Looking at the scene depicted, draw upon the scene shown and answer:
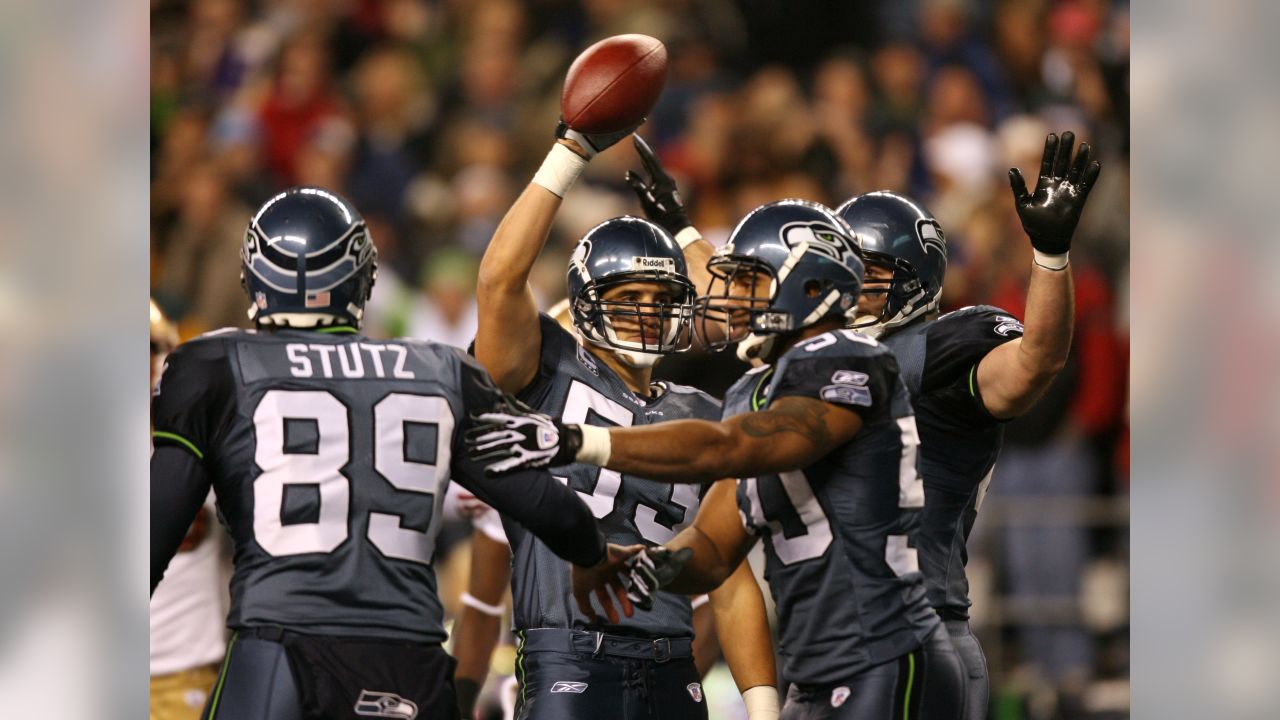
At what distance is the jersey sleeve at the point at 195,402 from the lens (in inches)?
153

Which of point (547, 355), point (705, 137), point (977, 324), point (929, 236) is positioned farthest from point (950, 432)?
point (705, 137)

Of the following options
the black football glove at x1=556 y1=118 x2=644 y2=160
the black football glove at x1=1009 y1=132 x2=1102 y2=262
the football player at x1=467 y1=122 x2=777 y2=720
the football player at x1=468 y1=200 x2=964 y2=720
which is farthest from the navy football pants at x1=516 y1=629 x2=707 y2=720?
the black football glove at x1=1009 y1=132 x2=1102 y2=262

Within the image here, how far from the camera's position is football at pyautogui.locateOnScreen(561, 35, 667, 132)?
512cm

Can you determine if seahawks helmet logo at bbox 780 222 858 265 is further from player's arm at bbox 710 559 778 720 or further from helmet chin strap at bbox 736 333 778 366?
player's arm at bbox 710 559 778 720

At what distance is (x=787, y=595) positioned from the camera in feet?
13.7

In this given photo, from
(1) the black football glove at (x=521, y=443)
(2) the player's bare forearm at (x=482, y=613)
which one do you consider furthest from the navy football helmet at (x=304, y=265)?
(2) the player's bare forearm at (x=482, y=613)

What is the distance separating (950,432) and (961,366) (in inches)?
8.1

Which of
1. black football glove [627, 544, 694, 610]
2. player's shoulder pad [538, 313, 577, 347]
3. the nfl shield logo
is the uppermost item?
player's shoulder pad [538, 313, 577, 347]

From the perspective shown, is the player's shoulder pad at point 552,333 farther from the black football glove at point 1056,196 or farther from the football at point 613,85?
the black football glove at point 1056,196

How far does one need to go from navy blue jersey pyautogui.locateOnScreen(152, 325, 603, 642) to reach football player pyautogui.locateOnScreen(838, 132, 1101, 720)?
140 centimetres

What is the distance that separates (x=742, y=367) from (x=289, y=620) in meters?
5.72
